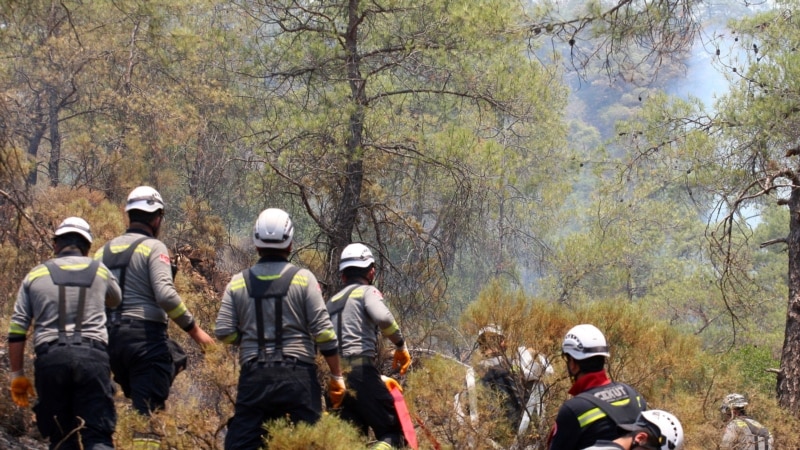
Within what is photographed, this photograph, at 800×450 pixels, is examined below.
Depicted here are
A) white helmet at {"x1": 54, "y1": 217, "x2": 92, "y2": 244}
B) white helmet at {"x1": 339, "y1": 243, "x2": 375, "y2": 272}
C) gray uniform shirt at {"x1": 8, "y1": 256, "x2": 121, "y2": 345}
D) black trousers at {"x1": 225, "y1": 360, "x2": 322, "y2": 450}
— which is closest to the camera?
black trousers at {"x1": 225, "y1": 360, "x2": 322, "y2": 450}

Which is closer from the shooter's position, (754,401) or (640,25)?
(640,25)

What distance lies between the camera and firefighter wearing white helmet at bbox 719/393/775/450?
8.70 meters

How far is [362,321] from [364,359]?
26 centimetres

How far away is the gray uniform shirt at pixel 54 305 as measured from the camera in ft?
16.6

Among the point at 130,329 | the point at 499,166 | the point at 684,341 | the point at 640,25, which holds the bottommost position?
the point at 684,341

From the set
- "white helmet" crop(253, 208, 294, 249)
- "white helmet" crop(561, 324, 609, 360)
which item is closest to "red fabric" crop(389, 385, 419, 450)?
"white helmet" crop(253, 208, 294, 249)

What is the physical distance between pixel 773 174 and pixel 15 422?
8.98m

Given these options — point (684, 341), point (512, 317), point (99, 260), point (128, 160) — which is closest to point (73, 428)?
point (99, 260)

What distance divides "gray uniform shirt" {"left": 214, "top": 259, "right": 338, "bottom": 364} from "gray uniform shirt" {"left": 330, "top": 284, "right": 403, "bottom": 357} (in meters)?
0.86

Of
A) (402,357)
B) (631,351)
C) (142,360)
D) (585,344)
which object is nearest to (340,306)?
(402,357)

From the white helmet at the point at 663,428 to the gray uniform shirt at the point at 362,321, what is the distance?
7.43ft

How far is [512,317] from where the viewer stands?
27.6 ft

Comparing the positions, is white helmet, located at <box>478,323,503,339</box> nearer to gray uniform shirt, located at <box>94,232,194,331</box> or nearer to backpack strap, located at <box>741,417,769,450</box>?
backpack strap, located at <box>741,417,769,450</box>

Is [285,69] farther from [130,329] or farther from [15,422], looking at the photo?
[130,329]
